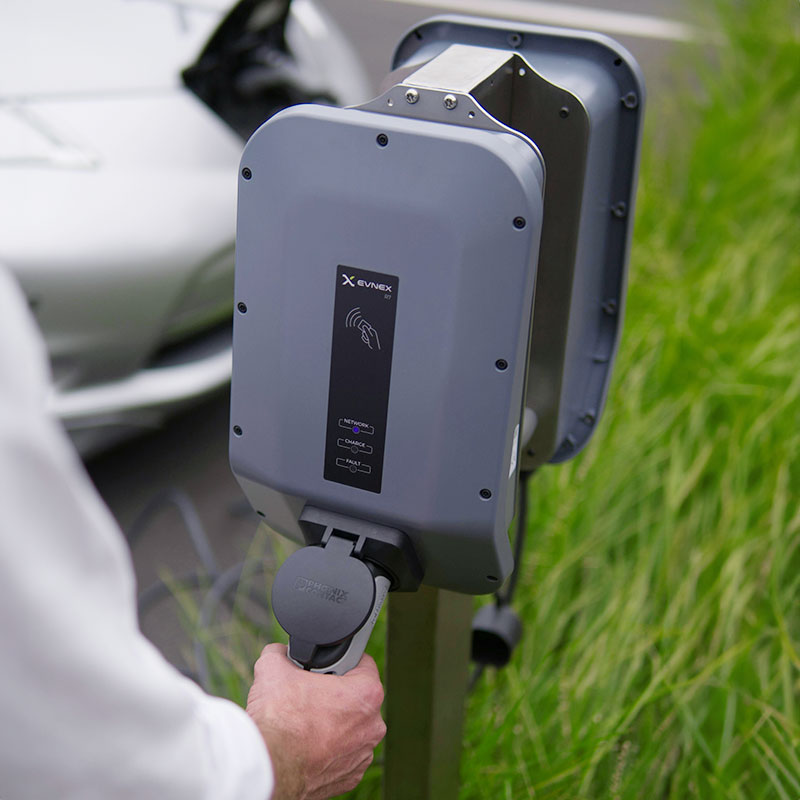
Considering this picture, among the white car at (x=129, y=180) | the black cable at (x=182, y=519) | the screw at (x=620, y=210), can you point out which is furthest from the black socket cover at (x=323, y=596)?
the black cable at (x=182, y=519)

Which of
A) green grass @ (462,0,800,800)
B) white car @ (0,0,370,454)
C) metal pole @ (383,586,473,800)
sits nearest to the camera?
metal pole @ (383,586,473,800)

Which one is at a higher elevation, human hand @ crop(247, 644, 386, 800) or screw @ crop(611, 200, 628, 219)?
screw @ crop(611, 200, 628, 219)

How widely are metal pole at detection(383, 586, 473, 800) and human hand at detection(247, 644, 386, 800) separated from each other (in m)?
0.18

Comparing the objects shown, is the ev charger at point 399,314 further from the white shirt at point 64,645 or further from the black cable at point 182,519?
the black cable at point 182,519

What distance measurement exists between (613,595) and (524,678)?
322 mm

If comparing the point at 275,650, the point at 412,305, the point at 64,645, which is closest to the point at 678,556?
the point at 275,650

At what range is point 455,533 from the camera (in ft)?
3.45

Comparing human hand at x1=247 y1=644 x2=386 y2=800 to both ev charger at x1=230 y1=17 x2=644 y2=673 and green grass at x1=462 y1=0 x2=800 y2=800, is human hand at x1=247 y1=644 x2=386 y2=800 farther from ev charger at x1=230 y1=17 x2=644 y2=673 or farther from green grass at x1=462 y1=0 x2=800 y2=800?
green grass at x1=462 y1=0 x2=800 y2=800

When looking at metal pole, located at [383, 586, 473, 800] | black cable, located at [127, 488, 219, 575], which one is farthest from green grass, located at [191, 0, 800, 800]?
black cable, located at [127, 488, 219, 575]

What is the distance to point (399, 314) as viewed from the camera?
100 centimetres

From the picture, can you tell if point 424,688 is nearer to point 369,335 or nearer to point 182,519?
point 369,335

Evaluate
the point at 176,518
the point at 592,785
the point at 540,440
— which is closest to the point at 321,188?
the point at 540,440

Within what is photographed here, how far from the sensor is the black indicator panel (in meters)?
1.00

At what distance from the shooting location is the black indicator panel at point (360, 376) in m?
1.00
